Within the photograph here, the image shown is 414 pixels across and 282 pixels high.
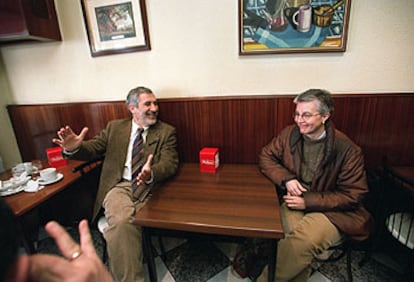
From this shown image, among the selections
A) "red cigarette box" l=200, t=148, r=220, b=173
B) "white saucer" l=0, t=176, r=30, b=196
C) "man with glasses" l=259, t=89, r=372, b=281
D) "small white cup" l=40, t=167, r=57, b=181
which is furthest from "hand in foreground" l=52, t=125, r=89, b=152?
"man with glasses" l=259, t=89, r=372, b=281

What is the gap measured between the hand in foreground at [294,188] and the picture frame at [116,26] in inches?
52.5

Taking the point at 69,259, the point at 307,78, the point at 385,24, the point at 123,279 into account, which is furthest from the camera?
the point at 307,78

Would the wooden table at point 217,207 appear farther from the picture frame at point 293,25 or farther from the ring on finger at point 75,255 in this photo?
the picture frame at point 293,25

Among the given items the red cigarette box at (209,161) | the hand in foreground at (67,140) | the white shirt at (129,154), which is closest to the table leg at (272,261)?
the red cigarette box at (209,161)

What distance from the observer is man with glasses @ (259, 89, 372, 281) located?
1.14 metres

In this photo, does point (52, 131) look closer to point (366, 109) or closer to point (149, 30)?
point (149, 30)

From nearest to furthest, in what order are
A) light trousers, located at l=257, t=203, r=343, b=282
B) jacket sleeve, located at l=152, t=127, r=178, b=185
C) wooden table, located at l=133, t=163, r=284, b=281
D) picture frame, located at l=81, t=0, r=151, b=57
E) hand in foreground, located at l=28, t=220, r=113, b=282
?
hand in foreground, located at l=28, t=220, r=113, b=282 → wooden table, located at l=133, t=163, r=284, b=281 → light trousers, located at l=257, t=203, r=343, b=282 → jacket sleeve, located at l=152, t=127, r=178, b=185 → picture frame, located at l=81, t=0, r=151, b=57

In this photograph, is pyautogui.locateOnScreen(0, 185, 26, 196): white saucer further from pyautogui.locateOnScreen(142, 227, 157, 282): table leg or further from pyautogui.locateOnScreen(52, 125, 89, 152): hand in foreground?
pyautogui.locateOnScreen(142, 227, 157, 282): table leg

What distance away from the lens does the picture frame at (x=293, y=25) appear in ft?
4.46

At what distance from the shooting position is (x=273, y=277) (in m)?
1.08

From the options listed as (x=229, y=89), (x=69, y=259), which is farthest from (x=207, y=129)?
(x=69, y=259)

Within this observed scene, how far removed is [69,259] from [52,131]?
5.92ft

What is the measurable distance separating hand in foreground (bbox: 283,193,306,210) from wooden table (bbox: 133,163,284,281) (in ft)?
0.37

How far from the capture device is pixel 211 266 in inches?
62.0
